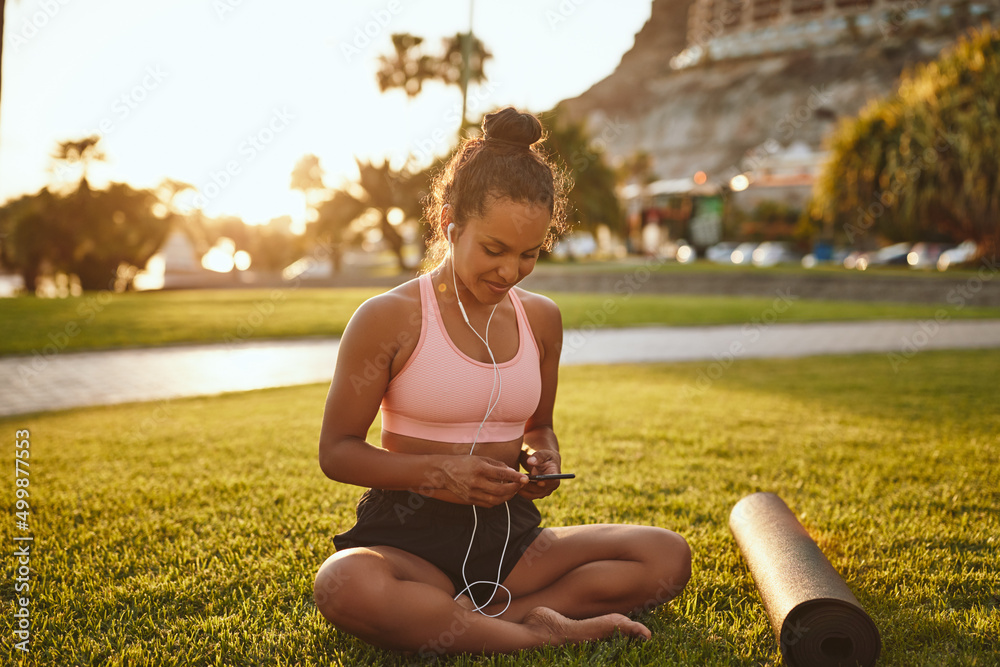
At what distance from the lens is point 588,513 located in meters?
3.58

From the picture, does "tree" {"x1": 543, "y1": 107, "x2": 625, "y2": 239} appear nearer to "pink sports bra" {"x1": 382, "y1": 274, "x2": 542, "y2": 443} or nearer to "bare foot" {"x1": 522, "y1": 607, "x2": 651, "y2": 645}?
"pink sports bra" {"x1": 382, "y1": 274, "x2": 542, "y2": 443}

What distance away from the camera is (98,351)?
1020 cm

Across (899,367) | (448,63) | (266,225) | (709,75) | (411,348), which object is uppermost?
(709,75)

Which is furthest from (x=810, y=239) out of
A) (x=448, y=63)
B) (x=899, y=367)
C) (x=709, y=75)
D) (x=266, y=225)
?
(x=709, y=75)

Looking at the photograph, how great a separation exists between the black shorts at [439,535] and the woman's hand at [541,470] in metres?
0.20

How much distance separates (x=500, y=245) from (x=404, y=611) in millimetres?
1121

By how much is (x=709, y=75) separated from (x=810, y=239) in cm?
8263

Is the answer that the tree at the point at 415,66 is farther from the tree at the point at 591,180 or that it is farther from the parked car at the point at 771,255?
the parked car at the point at 771,255

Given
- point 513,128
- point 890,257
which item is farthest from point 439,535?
point 890,257

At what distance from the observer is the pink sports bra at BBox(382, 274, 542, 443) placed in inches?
88.8

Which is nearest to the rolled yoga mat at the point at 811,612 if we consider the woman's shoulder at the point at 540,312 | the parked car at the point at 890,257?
the woman's shoulder at the point at 540,312

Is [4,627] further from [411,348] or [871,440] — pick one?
[871,440]

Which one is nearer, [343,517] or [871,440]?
[343,517]

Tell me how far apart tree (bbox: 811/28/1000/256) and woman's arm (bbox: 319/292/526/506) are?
23.9 m
